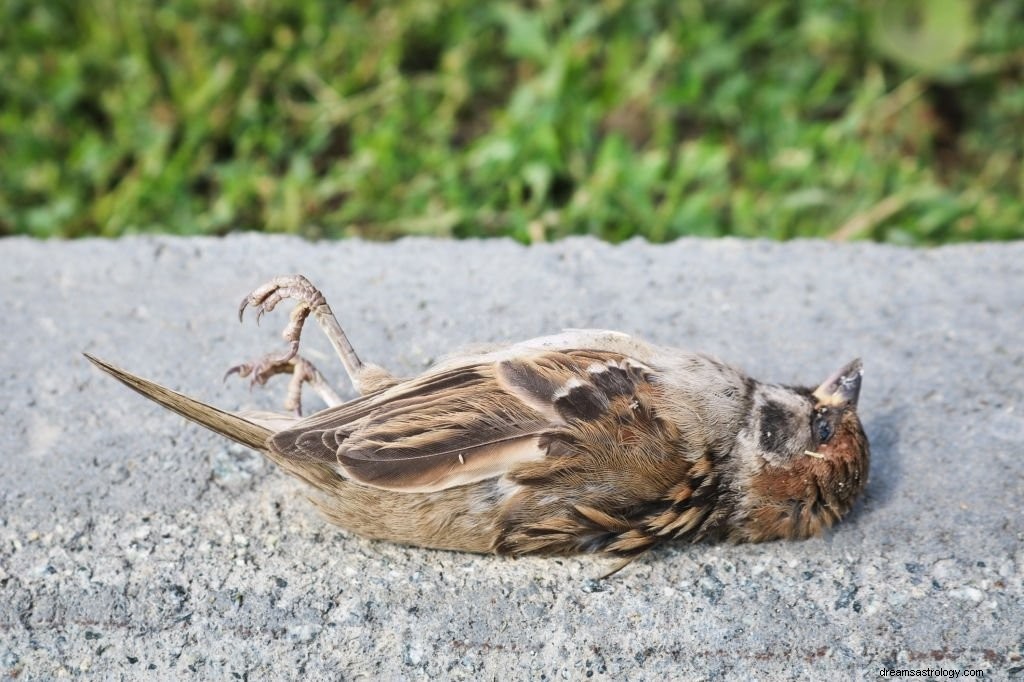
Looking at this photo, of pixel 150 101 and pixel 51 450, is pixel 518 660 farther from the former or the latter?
pixel 150 101

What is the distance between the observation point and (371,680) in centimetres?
284

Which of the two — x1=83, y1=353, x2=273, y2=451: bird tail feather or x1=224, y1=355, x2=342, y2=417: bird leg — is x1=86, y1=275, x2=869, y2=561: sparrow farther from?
x1=224, y1=355, x2=342, y2=417: bird leg

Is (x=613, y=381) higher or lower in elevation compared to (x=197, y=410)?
higher

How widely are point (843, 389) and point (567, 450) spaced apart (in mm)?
825

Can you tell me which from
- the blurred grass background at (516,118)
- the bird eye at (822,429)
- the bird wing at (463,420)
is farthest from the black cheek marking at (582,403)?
the blurred grass background at (516,118)

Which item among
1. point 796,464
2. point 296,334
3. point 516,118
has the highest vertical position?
point 796,464

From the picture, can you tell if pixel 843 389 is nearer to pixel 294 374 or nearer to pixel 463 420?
pixel 463 420

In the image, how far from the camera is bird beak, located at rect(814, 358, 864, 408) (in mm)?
3279

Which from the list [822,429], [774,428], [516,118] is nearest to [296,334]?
[774,428]

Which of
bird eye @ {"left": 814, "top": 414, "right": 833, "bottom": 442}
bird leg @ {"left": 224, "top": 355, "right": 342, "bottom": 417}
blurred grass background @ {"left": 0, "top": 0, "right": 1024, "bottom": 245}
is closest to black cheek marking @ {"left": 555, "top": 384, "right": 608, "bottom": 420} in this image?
bird eye @ {"left": 814, "top": 414, "right": 833, "bottom": 442}

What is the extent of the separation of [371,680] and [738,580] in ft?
2.97

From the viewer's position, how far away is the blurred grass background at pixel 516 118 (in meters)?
5.35

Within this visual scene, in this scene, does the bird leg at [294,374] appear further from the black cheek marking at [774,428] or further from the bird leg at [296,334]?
the black cheek marking at [774,428]

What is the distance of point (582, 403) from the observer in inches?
116
